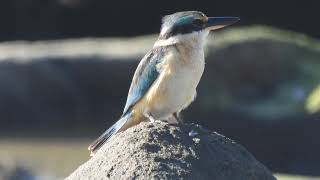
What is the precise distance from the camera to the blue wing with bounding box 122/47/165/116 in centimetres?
662

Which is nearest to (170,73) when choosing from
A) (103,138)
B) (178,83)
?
(178,83)

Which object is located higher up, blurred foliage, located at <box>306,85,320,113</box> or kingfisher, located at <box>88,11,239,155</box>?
blurred foliage, located at <box>306,85,320,113</box>

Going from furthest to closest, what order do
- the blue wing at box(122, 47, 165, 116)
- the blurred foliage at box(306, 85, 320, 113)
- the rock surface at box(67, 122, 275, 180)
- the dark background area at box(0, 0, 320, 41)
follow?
1. the dark background area at box(0, 0, 320, 41)
2. the blurred foliage at box(306, 85, 320, 113)
3. the blue wing at box(122, 47, 165, 116)
4. the rock surface at box(67, 122, 275, 180)

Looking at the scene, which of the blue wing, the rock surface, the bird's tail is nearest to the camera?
the rock surface

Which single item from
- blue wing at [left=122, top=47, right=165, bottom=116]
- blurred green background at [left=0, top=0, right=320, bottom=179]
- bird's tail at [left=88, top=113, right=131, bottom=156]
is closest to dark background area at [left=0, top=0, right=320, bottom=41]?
blurred green background at [left=0, top=0, right=320, bottom=179]

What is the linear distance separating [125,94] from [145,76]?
9.97m

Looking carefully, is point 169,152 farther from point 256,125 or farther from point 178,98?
point 256,125

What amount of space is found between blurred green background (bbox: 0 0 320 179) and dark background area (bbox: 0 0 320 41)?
381 cm

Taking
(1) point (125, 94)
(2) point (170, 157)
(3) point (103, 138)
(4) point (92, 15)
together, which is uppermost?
(4) point (92, 15)

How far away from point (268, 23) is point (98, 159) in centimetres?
1584

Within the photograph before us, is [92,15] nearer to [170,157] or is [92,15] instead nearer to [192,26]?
[192,26]

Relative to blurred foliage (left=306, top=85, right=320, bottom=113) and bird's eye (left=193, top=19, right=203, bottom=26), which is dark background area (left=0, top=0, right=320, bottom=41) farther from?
bird's eye (left=193, top=19, right=203, bottom=26)

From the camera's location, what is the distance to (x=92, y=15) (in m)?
22.2

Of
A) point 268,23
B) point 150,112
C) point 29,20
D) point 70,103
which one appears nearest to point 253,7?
point 268,23
